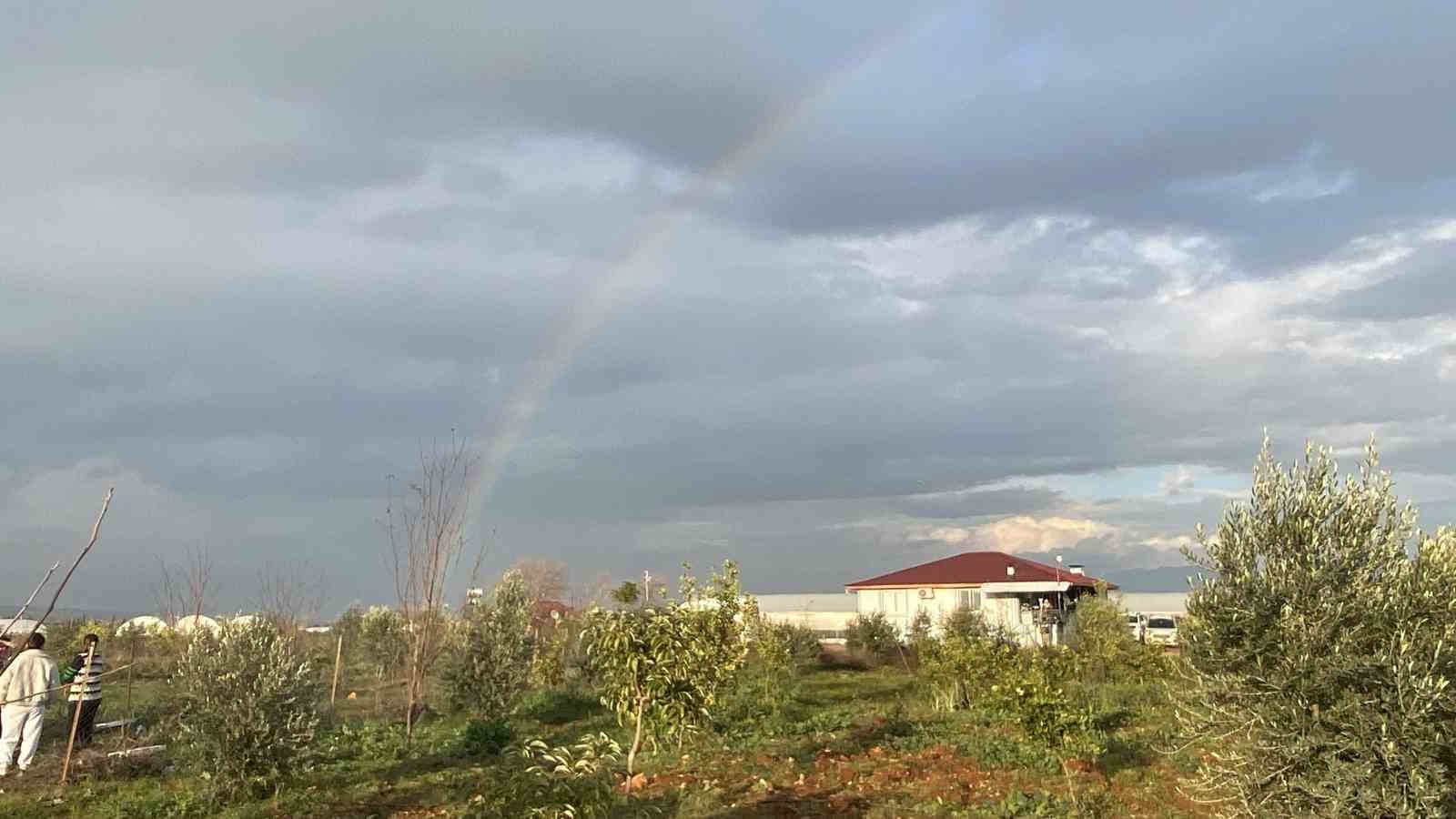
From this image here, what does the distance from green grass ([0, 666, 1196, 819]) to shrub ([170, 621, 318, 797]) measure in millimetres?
453

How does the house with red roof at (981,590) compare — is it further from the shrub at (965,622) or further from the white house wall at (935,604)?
the shrub at (965,622)

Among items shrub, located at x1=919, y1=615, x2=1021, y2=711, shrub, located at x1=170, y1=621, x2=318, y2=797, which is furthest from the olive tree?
shrub, located at x1=919, y1=615, x2=1021, y2=711

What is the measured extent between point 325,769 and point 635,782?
5.15m

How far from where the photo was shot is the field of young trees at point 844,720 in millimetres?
8859

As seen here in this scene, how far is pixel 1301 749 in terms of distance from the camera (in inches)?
353

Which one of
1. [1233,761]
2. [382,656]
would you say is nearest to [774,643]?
[382,656]

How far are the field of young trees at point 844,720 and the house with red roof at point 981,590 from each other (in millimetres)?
21898

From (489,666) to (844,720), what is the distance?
755 cm

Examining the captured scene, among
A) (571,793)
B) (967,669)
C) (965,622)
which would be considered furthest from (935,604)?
(571,793)

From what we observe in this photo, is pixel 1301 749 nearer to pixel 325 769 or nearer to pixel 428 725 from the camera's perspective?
pixel 325 769

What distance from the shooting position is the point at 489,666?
21250 mm

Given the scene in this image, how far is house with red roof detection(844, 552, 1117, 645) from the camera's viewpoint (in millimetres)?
48875

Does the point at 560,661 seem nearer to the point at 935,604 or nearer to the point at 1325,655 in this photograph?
the point at 1325,655

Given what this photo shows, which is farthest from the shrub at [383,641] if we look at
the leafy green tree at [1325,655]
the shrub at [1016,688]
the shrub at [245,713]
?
the leafy green tree at [1325,655]
